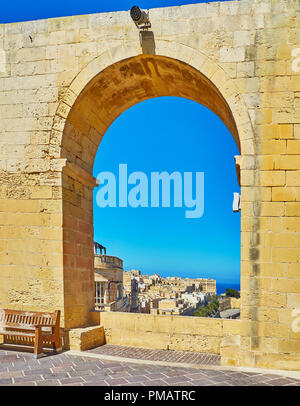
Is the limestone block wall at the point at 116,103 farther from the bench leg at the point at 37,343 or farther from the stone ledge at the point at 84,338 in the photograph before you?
the bench leg at the point at 37,343

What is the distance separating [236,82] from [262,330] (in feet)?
11.7

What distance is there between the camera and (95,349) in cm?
638

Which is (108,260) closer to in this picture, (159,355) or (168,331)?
(168,331)

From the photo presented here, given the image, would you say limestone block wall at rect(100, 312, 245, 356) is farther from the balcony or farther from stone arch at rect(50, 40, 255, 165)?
the balcony

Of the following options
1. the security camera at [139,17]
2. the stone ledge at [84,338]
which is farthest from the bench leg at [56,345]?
the security camera at [139,17]

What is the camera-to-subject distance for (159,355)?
240 inches

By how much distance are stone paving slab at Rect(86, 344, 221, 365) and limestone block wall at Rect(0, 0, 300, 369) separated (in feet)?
2.00

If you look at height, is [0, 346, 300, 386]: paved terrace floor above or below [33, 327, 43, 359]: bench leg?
below

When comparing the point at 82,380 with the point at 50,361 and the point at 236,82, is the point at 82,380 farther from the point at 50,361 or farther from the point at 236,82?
the point at 236,82

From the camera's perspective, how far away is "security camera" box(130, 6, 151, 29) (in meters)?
5.78

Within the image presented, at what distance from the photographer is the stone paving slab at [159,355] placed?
19.1 ft

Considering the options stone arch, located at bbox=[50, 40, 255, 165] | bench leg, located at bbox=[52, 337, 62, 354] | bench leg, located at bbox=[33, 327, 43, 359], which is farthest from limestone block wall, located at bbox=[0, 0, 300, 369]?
bench leg, located at bbox=[33, 327, 43, 359]

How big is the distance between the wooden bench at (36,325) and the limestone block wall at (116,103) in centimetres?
20

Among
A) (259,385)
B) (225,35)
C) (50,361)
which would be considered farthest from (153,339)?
(225,35)
